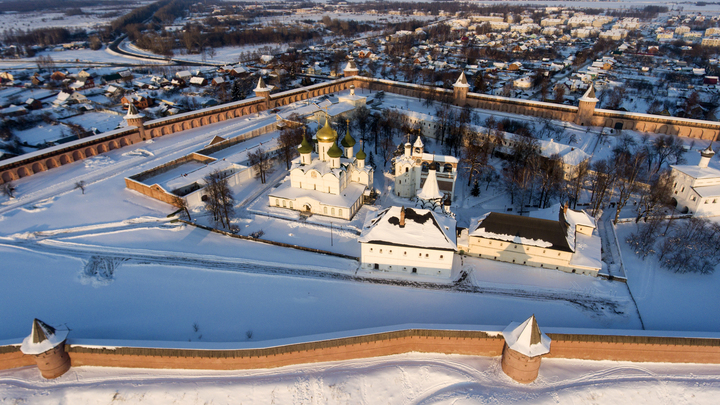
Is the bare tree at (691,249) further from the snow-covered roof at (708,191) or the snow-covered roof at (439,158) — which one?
the snow-covered roof at (439,158)

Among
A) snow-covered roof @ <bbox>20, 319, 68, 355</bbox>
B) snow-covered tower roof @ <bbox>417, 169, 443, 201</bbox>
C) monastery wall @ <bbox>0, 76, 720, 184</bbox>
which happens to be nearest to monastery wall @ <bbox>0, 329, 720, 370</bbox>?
snow-covered roof @ <bbox>20, 319, 68, 355</bbox>

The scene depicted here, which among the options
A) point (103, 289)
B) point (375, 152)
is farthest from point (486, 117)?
point (103, 289)

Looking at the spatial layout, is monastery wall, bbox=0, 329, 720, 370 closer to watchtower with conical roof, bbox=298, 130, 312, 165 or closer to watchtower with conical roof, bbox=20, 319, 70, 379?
watchtower with conical roof, bbox=20, 319, 70, 379

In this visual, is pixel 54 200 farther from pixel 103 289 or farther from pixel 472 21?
pixel 472 21

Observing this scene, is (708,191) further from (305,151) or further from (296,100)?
(296,100)

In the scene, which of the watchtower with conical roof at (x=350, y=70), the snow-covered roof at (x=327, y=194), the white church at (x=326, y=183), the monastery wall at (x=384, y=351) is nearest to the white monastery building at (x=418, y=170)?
the white church at (x=326, y=183)

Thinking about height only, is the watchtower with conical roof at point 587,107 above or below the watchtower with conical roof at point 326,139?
below

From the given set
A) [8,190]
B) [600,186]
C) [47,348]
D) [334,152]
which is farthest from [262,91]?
[47,348]
